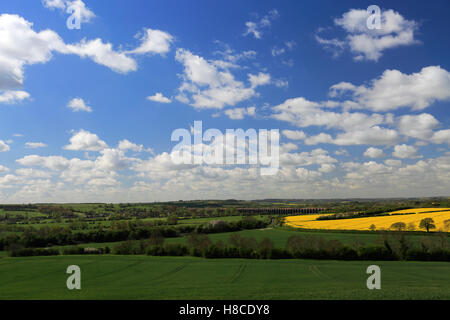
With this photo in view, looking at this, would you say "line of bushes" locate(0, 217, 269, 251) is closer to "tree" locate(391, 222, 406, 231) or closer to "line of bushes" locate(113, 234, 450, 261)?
"line of bushes" locate(113, 234, 450, 261)

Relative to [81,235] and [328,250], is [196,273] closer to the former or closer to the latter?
[328,250]

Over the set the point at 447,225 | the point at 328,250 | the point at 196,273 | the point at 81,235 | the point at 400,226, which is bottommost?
the point at 81,235

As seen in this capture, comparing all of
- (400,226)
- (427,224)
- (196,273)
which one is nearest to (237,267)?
(196,273)

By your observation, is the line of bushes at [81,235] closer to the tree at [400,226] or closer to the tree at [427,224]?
the tree at [400,226]

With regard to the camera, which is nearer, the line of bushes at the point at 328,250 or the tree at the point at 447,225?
the line of bushes at the point at 328,250

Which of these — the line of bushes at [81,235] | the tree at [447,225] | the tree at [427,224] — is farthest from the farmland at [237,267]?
the tree at [447,225]

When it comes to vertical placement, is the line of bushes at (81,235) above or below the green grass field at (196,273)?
below

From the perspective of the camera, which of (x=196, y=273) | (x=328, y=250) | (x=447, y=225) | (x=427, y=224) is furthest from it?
(x=427, y=224)

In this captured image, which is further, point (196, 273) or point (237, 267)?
point (237, 267)

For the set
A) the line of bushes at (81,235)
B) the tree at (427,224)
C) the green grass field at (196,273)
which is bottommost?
the line of bushes at (81,235)

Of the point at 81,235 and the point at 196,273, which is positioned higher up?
the point at 196,273

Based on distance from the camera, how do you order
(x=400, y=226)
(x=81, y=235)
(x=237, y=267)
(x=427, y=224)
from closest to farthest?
(x=237, y=267), (x=427, y=224), (x=400, y=226), (x=81, y=235)

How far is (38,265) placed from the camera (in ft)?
151

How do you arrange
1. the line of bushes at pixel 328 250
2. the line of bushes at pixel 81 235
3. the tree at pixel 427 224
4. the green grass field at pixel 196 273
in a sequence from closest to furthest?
the green grass field at pixel 196 273
the line of bushes at pixel 328 250
the tree at pixel 427 224
the line of bushes at pixel 81 235
